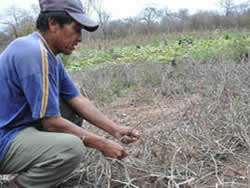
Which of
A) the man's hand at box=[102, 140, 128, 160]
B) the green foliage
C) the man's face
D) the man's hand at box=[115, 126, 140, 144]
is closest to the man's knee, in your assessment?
the man's hand at box=[102, 140, 128, 160]

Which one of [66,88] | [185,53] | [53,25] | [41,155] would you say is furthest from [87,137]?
[185,53]

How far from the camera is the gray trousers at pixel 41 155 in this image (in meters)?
1.50

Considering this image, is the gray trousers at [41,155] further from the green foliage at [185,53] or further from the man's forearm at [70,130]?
the green foliage at [185,53]

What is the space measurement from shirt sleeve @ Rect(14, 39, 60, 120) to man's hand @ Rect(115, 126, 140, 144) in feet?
1.77

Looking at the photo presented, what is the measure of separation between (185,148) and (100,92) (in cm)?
217

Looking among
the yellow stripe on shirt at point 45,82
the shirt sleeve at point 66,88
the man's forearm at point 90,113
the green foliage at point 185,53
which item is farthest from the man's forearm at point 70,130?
the green foliage at point 185,53

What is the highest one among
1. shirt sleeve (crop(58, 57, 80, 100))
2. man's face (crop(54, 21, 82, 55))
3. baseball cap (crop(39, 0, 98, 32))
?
baseball cap (crop(39, 0, 98, 32))

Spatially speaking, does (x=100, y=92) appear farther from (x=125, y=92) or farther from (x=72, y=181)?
(x=72, y=181)

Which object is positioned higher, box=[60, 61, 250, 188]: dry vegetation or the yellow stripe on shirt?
the yellow stripe on shirt

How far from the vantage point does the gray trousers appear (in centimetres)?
150

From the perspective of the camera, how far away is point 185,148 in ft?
6.24

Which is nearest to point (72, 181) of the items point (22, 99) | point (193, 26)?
point (22, 99)

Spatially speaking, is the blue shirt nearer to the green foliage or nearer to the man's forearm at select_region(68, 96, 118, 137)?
the man's forearm at select_region(68, 96, 118, 137)

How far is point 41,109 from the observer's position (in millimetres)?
1428
